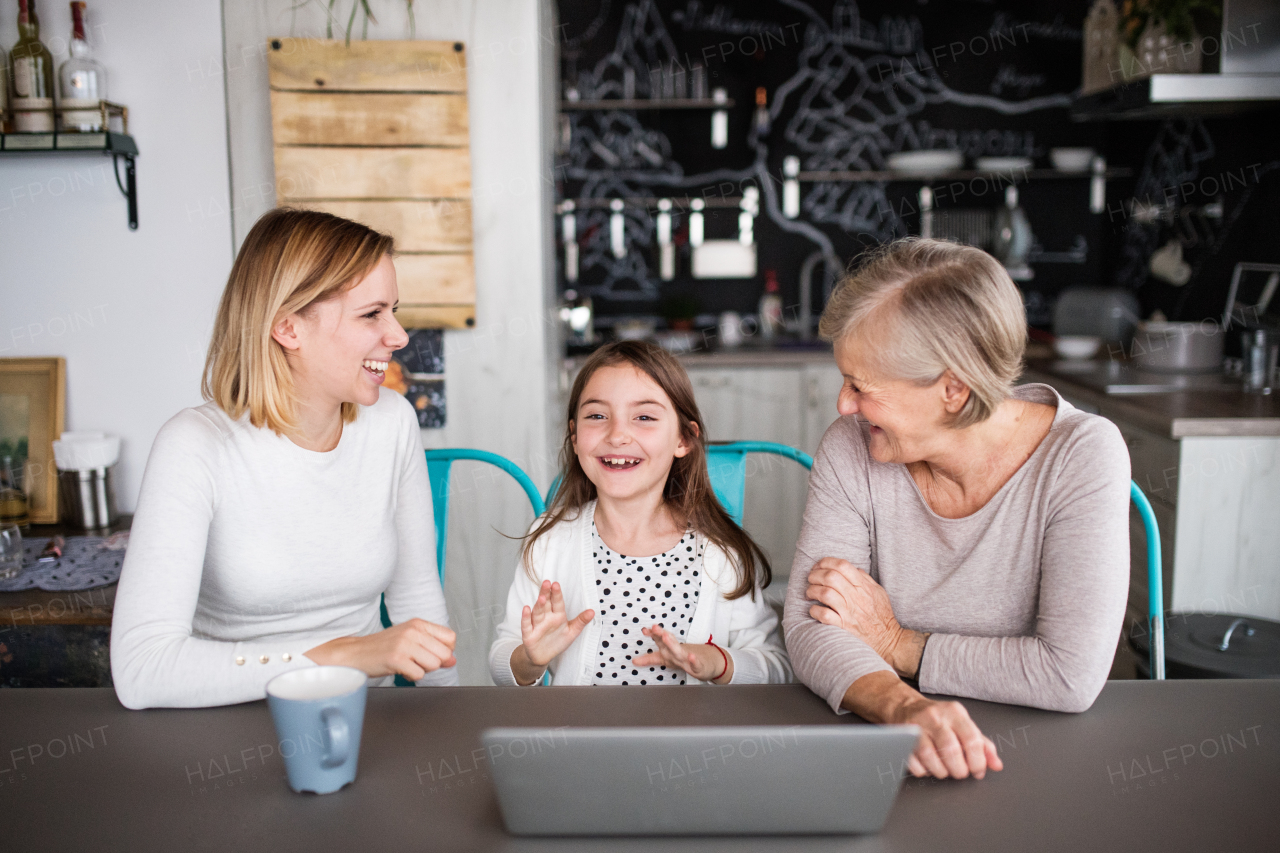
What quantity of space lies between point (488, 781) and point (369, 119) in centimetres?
175

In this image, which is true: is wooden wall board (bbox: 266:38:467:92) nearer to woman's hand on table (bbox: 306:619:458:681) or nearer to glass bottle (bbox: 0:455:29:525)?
glass bottle (bbox: 0:455:29:525)

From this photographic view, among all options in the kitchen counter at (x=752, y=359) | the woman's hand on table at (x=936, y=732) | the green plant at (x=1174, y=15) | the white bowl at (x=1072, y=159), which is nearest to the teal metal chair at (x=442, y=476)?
the woman's hand on table at (x=936, y=732)

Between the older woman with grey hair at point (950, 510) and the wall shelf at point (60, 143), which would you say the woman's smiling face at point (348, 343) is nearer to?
the older woman with grey hair at point (950, 510)

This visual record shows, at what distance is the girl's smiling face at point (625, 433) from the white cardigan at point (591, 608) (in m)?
0.10

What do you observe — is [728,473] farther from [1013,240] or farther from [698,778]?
[1013,240]

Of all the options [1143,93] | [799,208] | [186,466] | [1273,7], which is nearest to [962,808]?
[186,466]

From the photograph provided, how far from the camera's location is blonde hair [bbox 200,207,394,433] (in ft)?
4.42

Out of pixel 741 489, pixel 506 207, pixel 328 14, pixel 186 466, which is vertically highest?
pixel 328 14

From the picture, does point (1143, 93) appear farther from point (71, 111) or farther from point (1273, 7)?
point (71, 111)

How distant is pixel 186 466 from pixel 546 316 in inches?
52.0

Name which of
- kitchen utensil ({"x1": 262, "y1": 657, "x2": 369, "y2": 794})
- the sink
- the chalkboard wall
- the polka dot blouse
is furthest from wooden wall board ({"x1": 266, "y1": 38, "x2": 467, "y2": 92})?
the sink

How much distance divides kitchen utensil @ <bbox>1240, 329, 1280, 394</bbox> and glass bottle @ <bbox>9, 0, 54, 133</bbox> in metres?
3.07

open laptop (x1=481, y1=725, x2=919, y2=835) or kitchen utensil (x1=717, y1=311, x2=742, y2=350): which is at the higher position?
kitchen utensil (x1=717, y1=311, x2=742, y2=350)

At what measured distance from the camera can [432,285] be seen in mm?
2287
